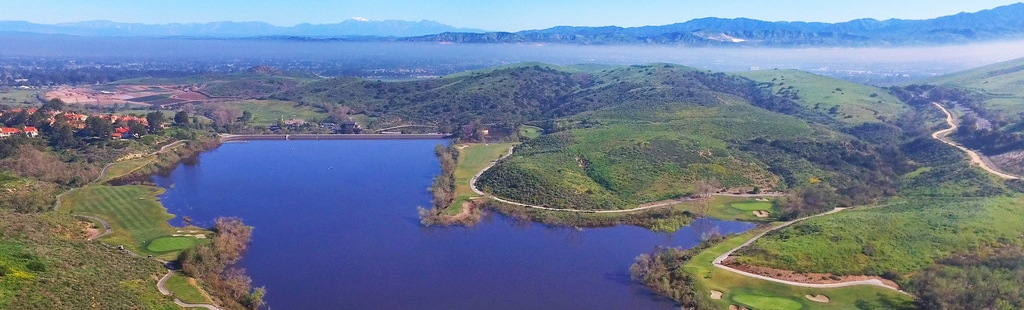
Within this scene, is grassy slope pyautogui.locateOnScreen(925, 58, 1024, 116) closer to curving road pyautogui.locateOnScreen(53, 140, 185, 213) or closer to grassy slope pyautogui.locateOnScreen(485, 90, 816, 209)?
grassy slope pyautogui.locateOnScreen(485, 90, 816, 209)

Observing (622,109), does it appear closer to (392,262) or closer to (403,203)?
(403,203)

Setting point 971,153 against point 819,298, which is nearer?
point 819,298

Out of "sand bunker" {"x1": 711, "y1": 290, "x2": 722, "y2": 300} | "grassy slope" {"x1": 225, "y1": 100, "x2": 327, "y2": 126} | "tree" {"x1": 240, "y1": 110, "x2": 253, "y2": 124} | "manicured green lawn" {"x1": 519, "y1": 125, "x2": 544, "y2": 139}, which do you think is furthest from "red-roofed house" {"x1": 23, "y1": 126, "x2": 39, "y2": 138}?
"sand bunker" {"x1": 711, "y1": 290, "x2": 722, "y2": 300}

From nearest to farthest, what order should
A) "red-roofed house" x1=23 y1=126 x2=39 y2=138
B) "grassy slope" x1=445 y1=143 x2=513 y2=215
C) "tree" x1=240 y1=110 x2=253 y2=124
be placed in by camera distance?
"grassy slope" x1=445 y1=143 x2=513 y2=215
"red-roofed house" x1=23 y1=126 x2=39 y2=138
"tree" x1=240 y1=110 x2=253 y2=124

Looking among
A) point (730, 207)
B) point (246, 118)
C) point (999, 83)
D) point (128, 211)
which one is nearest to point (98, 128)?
point (128, 211)

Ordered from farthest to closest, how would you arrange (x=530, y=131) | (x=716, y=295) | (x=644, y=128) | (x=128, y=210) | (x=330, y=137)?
(x=530, y=131), (x=330, y=137), (x=644, y=128), (x=128, y=210), (x=716, y=295)

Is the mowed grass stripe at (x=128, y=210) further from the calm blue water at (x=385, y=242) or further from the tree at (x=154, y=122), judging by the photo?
the tree at (x=154, y=122)

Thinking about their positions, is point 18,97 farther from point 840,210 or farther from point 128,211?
point 840,210
